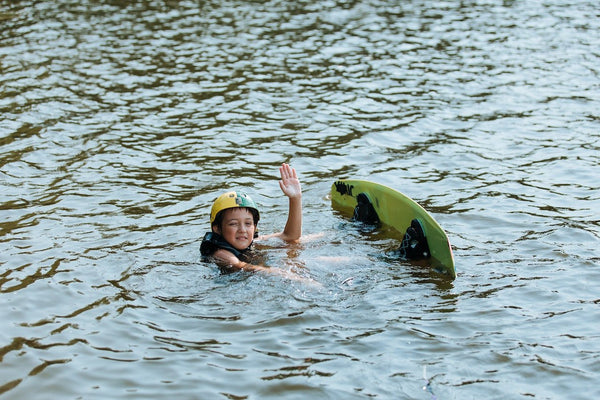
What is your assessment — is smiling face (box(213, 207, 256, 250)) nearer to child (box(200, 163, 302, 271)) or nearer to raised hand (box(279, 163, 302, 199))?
child (box(200, 163, 302, 271))

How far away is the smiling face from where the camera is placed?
798 cm

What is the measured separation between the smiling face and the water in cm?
38

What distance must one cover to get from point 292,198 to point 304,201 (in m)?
1.72

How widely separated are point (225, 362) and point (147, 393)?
65 centimetres

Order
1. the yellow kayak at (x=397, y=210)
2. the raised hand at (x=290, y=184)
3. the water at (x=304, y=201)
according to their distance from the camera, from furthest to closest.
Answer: the raised hand at (x=290, y=184), the yellow kayak at (x=397, y=210), the water at (x=304, y=201)

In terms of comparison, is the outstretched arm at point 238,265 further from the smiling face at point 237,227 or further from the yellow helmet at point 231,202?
the yellow helmet at point 231,202

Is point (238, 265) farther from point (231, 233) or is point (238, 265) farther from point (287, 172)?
point (287, 172)

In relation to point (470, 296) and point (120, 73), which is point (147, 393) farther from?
point (120, 73)

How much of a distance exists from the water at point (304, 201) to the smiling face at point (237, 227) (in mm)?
376

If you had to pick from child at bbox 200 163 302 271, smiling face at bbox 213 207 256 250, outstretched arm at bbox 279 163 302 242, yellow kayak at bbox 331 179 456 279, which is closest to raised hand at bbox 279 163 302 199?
outstretched arm at bbox 279 163 302 242

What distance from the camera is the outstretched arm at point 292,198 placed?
8383 mm

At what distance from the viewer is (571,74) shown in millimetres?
15258

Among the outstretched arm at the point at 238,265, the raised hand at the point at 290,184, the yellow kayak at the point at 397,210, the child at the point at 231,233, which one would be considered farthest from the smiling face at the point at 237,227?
the yellow kayak at the point at 397,210

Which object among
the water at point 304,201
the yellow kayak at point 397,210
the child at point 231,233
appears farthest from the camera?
the child at point 231,233
